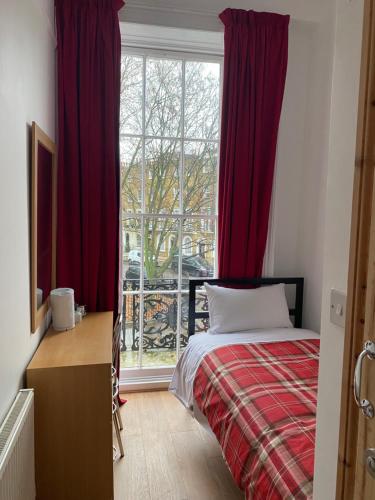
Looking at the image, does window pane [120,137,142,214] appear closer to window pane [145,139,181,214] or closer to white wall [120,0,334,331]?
window pane [145,139,181,214]

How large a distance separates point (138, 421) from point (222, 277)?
3.88ft

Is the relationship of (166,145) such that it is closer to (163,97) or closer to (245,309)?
(163,97)

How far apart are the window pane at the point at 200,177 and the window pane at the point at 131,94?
450 millimetres

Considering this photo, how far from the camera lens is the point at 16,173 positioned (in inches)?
61.6

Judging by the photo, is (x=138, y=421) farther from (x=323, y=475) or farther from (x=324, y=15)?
(x=324, y=15)

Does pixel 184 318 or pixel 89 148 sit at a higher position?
pixel 89 148

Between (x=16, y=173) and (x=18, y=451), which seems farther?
(x=16, y=173)

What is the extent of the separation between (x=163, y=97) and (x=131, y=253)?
1.25 m

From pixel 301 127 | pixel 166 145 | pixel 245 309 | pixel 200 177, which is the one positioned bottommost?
pixel 245 309

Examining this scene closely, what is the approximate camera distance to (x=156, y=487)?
6.49ft

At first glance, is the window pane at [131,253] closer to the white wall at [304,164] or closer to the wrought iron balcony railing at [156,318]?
the wrought iron balcony railing at [156,318]

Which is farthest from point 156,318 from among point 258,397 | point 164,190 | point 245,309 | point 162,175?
point 258,397

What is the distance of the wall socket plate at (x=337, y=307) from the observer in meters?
1.01

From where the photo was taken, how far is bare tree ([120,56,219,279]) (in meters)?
2.92
